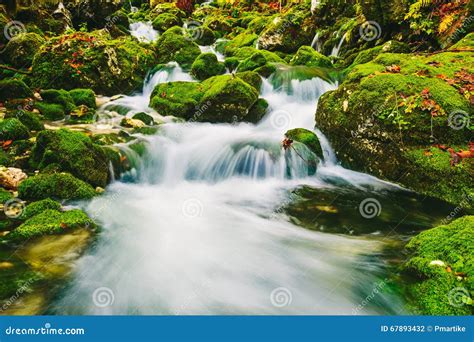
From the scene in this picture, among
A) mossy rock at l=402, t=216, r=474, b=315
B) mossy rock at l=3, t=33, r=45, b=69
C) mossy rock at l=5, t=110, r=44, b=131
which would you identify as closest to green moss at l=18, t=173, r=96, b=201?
mossy rock at l=5, t=110, r=44, b=131

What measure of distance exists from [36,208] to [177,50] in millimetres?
12888

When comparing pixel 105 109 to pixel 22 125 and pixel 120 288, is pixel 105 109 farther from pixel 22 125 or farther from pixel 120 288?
pixel 120 288

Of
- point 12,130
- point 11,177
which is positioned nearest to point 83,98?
point 12,130

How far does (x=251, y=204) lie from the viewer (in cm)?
662

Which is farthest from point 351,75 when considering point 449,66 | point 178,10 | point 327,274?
point 178,10

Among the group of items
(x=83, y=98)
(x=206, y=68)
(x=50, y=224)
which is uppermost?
(x=206, y=68)

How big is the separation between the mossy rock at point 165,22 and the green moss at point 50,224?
21.1 metres

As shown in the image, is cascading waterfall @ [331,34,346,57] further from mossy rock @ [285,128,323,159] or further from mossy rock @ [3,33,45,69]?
mossy rock @ [3,33,45,69]

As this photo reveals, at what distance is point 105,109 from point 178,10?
66.0ft

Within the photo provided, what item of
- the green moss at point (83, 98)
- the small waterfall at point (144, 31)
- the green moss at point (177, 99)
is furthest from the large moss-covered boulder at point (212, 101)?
the small waterfall at point (144, 31)

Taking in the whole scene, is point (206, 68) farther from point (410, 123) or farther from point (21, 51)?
point (410, 123)

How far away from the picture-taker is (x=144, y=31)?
72.5 feet

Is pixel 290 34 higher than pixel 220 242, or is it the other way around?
pixel 290 34

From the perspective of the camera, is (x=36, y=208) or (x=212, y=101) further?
(x=212, y=101)
